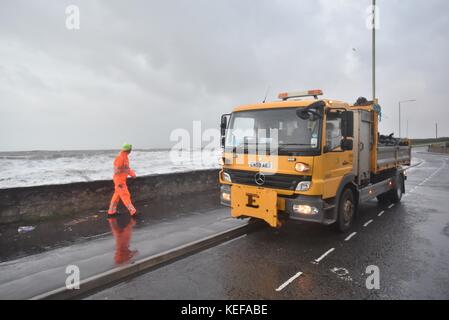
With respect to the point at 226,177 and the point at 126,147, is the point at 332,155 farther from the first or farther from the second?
the point at 126,147

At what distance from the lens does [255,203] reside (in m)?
5.39

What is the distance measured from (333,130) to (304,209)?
5.22 ft

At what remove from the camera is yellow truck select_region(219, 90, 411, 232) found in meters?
4.97

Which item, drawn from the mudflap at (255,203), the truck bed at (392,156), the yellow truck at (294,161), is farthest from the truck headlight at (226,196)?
the truck bed at (392,156)

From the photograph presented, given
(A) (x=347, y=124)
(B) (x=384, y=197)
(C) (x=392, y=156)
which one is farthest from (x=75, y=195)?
(B) (x=384, y=197)

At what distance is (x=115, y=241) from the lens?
17.3ft

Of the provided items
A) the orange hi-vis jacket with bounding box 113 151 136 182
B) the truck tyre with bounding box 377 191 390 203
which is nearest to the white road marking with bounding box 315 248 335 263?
the orange hi-vis jacket with bounding box 113 151 136 182

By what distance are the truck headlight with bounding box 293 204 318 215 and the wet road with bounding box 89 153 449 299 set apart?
2.40ft

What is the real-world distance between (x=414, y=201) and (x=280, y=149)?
7.16 meters

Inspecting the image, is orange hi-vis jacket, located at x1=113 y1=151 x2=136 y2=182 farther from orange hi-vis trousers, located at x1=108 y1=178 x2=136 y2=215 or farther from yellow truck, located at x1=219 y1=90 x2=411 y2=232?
yellow truck, located at x1=219 y1=90 x2=411 y2=232

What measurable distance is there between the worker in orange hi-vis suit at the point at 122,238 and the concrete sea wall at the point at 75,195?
3.52 feet

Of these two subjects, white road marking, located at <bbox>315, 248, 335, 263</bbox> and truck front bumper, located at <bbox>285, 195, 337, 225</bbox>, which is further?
truck front bumper, located at <bbox>285, 195, 337, 225</bbox>

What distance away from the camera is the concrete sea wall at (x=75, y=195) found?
6199 mm

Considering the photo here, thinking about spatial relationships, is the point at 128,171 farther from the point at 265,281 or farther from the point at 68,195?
the point at 265,281
